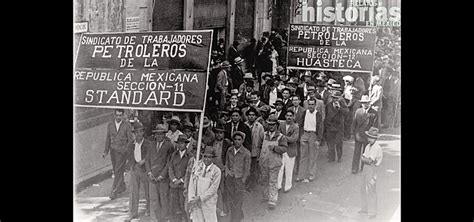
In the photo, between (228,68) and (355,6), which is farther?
(228,68)

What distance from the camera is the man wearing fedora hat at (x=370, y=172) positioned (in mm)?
3957

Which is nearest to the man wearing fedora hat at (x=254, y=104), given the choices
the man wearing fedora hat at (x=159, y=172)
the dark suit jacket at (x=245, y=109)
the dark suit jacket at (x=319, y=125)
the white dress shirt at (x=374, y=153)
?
the dark suit jacket at (x=245, y=109)

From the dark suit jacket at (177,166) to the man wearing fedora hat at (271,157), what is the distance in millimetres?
518

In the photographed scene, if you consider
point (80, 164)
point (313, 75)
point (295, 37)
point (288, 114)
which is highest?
point (295, 37)

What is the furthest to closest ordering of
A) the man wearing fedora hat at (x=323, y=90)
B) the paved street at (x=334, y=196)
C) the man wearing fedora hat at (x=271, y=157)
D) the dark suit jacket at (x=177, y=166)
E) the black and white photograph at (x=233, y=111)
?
the dark suit jacket at (x=177, y=166), the man wearing fedora hat at (x=271, y=157), the man wearing fedora hat at (x=323, y=90), the black and white photograph at (x=233, y=111), the paved street at (x=334, y=196)

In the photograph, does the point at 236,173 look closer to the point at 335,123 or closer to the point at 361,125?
the point at 335,123

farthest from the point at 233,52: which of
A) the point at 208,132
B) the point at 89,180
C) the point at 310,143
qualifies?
the point at 89,180

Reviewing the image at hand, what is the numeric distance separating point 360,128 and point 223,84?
982 millimetres

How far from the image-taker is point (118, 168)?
14.3 ft

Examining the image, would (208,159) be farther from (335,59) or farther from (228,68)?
(335,59)

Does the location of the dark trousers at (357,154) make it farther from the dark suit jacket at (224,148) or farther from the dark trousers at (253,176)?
the dark suit jacket at (224,148)

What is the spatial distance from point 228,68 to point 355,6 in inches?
37.5
